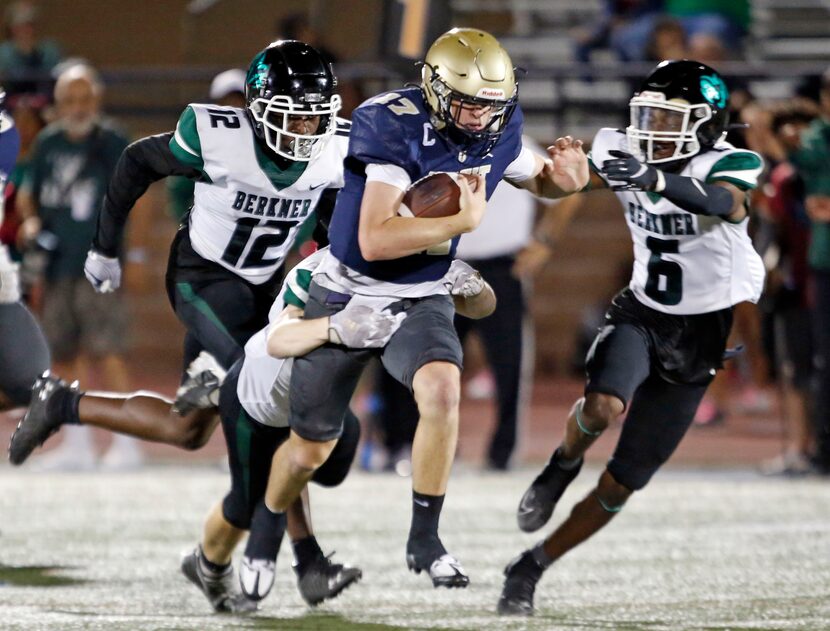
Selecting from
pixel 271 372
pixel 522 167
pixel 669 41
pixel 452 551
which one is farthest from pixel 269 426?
pixel 669 41

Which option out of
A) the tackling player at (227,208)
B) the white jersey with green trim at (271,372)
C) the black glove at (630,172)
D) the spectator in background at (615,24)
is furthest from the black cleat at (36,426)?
the spectator in background at (615,24)

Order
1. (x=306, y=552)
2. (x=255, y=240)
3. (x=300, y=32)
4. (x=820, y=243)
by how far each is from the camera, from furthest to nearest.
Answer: (x=300, y=32) → (x=820, y=243) → (x=255, y=240) → (x=306, y=552)

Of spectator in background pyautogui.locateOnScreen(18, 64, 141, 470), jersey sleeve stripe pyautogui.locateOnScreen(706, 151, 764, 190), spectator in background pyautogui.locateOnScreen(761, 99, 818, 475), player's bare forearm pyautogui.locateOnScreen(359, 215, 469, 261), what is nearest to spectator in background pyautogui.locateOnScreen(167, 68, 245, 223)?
spectator in background pyautogui.locateOnScreen(18, 64, 141, 470)

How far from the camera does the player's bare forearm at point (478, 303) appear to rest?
4855 millimetres

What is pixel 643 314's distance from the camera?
207 inches

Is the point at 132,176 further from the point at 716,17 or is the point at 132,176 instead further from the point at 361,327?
the point at 716,17

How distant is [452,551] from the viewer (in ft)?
20.4

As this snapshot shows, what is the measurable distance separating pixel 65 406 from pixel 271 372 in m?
1.03

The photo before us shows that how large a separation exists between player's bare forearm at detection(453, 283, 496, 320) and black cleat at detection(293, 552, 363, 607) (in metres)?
0.87

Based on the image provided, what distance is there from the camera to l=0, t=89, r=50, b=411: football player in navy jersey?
18.4ft

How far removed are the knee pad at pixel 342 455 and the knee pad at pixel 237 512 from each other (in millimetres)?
234

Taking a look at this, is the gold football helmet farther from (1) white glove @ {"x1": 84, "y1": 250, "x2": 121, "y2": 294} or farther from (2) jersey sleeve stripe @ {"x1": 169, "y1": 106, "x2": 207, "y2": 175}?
(1) white glove @ {"x1": 84, "y1": 250, "x2": 121, "y2": 294}

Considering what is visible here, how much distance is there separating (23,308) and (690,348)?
2.33 m

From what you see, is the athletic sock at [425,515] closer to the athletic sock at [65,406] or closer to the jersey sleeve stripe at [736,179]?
the jersey sleeve stripe at [736,179]
